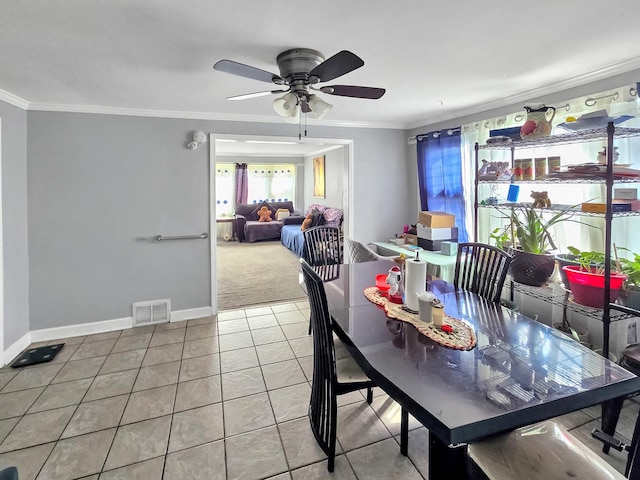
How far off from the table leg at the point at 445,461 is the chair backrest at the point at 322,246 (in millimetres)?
2082

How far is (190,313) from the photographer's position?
11.9 ft

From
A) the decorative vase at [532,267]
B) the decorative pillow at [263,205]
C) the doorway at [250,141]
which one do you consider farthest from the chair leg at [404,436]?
the decorative pillow at [263,205]

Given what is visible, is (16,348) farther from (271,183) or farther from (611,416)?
(271,183)

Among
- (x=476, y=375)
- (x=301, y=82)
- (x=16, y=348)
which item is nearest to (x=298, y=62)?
(x=301, y=82)

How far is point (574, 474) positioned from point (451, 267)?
2.22 metres

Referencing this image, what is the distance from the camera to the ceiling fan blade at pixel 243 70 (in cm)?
160

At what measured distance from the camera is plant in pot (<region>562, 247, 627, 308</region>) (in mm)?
2025

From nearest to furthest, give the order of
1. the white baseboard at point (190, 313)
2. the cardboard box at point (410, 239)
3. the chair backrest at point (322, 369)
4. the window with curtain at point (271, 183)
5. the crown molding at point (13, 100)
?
the chair backrest at point (322, 369) < the crown molding at point (13, 100) < the white baseboard at point (190, 313) < the cardboard box at point (410, 239) < the window with curtain at point (271, 183)

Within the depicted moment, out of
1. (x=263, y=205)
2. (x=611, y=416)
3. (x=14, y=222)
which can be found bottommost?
(x=611, y=416)

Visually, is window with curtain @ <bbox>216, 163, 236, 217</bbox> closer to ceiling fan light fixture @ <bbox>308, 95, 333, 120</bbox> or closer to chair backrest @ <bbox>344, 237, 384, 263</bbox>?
chair backrest @ <bbox>344, 237, 384, 263</bbox>

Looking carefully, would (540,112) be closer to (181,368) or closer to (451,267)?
(451,267)

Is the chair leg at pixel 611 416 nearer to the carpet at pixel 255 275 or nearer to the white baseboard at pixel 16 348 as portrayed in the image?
the carpet at pixel 255 275

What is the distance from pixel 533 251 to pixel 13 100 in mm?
4316

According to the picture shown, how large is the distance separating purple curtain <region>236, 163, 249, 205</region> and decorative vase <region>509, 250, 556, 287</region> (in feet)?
24.6
